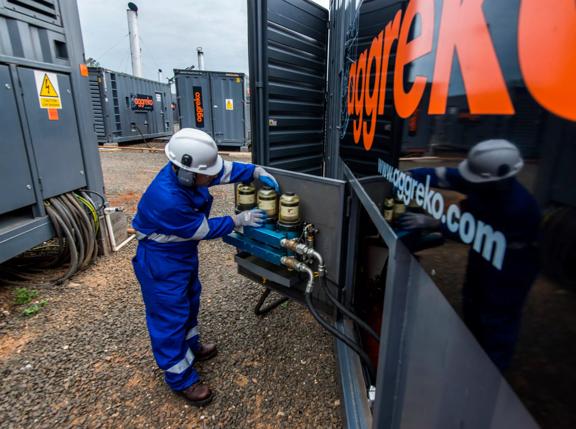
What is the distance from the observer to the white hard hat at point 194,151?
1901 mm

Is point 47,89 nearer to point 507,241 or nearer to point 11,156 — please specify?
point 11,156

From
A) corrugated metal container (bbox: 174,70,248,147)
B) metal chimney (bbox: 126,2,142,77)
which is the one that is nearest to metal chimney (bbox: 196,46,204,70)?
metal chimney (bbox: 126,2,142,77)

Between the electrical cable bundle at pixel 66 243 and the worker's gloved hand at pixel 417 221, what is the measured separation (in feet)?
11.7

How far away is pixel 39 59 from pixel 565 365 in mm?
4344

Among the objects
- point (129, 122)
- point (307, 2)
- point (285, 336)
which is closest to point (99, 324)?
point (285, 336)

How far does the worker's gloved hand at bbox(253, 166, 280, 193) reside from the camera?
2273 mm

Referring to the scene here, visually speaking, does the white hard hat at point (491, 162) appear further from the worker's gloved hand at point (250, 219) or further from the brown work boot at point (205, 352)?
the brown work boot at point (205, 352)

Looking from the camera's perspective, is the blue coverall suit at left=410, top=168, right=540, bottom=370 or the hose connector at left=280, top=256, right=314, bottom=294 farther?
the hose connector at left=280, top=256, right=314, bottom=294

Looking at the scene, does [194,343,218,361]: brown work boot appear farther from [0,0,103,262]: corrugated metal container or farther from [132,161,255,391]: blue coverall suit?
[0,0,103,262]: corrugated metal container

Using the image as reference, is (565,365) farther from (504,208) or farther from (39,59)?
(39,59)

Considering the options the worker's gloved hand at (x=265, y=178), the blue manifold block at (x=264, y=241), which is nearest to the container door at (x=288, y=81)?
the worker's gloved hand at (x=265, y=178)

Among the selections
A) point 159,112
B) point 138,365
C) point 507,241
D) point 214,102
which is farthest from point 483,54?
point 159,112

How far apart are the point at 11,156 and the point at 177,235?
7.10 ft

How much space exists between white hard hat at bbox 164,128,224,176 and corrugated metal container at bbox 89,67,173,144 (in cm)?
1138
